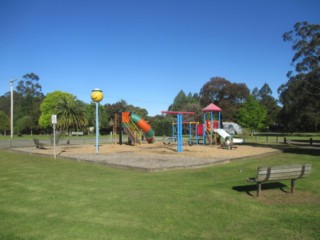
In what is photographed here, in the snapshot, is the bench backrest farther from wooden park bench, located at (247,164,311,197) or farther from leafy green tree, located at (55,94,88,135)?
leafy green tree, located at (55,94,88,135)

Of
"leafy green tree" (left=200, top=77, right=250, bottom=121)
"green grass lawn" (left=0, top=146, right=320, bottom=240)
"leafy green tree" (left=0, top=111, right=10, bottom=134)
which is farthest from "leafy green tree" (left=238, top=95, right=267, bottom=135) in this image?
"green grass lawn" (left=0, top=146, right=320, bottom=240)

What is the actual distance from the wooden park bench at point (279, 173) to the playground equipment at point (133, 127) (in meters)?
A: 20.9

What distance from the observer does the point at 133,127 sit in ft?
97.1

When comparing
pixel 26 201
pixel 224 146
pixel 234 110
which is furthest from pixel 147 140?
pixel 234 110

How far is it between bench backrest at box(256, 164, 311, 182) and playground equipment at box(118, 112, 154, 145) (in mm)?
20911

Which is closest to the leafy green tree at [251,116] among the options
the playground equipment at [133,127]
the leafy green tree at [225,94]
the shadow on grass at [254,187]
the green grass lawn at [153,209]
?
the leafy green tree at [225,94]

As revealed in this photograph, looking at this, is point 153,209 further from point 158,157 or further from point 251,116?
point 251,116

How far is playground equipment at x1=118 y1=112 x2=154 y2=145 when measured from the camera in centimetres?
2833

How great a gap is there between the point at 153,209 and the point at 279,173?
11.0ft

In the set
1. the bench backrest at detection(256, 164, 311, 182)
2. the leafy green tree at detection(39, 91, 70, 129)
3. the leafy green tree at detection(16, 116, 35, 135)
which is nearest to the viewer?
the bench backrest at detection(256, 164, 311, 182)

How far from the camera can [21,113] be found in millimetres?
83812

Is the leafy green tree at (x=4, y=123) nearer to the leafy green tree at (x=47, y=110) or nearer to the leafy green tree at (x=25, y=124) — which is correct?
the leafy green tree at (x=25, y=124)

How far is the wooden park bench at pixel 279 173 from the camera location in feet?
24.7

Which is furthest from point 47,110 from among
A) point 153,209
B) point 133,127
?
point 153,209
